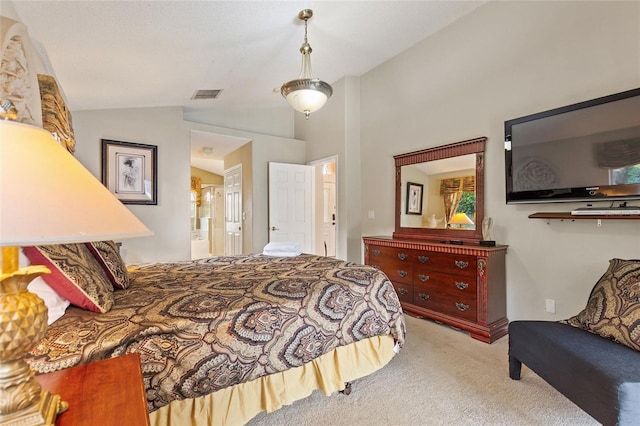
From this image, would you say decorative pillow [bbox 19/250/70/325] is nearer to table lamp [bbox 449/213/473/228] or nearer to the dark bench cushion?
the dark bench cushion

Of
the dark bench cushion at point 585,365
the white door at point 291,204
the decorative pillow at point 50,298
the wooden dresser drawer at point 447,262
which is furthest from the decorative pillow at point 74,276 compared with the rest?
the white door at point 291,204

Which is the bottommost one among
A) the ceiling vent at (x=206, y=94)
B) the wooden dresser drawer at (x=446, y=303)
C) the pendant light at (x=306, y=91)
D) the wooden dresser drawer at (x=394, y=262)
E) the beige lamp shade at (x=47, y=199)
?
the wooden dresser drawer at (x=446, y=303)

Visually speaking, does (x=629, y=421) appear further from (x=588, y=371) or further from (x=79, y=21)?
(x=79, y=21)

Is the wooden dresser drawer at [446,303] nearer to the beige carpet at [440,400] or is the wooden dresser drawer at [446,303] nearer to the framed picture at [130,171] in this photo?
the beige carpet at [440,400]

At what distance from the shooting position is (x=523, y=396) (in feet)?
6.11

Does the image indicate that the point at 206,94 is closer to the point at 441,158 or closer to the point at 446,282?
the point at 441,158

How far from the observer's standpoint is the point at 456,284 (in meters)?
2.96

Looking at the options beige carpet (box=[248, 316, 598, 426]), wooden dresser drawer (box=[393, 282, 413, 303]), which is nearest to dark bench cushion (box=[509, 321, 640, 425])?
beige carpet (box=[248, 316, 598, 426])

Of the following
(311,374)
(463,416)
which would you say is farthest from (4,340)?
(463,416)

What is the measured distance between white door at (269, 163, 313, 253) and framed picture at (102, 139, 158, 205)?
1.82 meters

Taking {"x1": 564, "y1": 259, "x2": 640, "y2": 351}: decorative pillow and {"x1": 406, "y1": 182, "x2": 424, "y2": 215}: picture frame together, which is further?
{"x1": 406, "y1": 182, "x2": 424, "y2": 215}: picture frame

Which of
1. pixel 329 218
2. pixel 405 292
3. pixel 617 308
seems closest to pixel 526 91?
pixel 617 308

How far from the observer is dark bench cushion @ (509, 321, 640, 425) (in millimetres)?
1271

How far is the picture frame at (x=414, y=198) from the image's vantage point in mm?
3854
